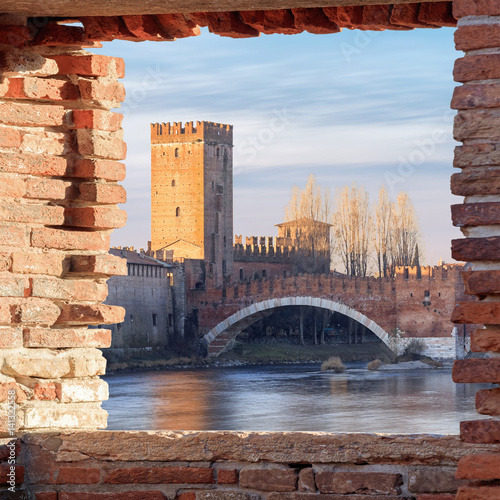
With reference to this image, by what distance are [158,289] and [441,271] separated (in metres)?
7.29

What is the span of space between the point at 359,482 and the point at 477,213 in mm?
564

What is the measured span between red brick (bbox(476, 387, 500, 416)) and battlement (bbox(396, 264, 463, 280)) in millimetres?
24210

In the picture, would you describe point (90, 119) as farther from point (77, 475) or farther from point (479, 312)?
point (479, 312)

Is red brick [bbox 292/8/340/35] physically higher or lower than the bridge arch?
higher

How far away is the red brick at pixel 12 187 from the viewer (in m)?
2.09

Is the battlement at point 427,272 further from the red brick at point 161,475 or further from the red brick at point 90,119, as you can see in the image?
the red brick at point 161,475

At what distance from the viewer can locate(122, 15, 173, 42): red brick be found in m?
2.12

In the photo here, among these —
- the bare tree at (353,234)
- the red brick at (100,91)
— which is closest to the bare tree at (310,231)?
the bare tree at (353,234)

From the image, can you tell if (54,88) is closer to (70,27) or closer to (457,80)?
(70,27)

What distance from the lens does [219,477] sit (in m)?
1.96

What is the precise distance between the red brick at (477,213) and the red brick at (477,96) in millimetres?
166

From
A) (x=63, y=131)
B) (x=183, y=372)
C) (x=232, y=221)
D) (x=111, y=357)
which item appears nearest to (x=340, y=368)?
(x=183, y=372)

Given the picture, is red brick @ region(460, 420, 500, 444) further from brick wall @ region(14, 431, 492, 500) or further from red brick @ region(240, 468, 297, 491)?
red brick @ region(240, 468, 297, 491)

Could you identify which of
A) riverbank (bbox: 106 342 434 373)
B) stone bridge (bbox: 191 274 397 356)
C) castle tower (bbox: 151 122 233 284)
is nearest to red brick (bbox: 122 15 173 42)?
riverbank (bbox: 106 342 434 373)
